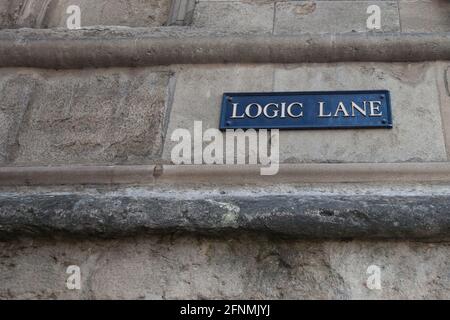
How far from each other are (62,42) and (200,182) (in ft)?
3.01

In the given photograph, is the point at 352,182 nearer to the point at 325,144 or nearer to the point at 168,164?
the point at 325,144

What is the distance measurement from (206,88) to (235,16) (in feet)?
1.54

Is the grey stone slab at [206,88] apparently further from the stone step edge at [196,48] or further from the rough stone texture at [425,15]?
the rough stone texture at [425,15]

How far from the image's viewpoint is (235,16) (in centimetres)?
300

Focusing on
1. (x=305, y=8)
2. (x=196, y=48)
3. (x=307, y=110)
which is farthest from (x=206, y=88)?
(x=305, y=8)

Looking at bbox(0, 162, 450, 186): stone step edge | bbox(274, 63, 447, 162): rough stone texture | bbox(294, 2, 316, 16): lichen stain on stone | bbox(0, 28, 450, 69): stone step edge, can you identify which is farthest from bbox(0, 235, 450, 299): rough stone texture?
bbox(294, 2, 316, 16): lichen stain on stone

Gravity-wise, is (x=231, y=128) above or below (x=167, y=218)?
above

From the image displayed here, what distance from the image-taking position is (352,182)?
7.63 feet

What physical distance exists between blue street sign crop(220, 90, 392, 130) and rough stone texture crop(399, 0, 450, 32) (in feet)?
1.53

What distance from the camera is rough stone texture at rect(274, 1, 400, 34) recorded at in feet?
9.46

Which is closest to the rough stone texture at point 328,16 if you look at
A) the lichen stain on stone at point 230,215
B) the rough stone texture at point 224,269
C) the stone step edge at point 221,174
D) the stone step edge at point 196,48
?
the stone step edge at point 196,48

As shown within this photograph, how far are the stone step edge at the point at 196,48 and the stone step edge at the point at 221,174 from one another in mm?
543

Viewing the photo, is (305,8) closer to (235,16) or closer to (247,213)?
(235,16)
